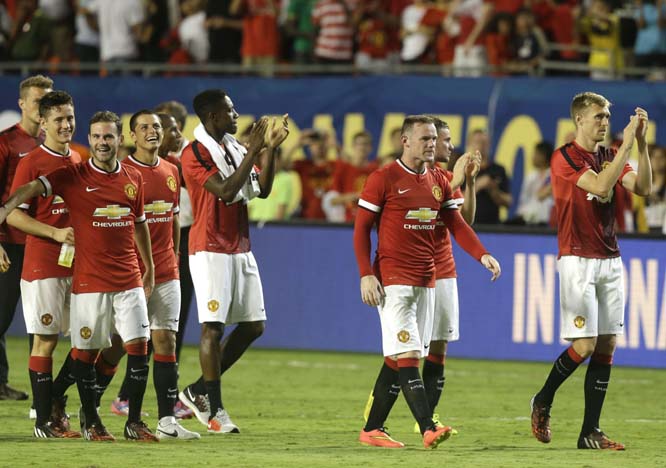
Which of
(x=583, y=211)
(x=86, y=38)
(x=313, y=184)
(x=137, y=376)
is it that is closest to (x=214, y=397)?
(x=137, y=376)

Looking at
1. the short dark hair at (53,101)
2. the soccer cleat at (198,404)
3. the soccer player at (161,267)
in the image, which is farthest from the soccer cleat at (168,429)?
the short dark hair at (53,101)

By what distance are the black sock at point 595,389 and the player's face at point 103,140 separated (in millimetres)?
3499

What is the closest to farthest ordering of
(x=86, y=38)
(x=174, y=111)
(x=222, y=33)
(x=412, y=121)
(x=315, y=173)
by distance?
1. (x=412, y=121)
2. (x=174, y=111)
3. (x=315, y=173)
4. (x=222, y=33)
5. (x=86, y=38)

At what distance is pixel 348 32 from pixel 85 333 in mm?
10942

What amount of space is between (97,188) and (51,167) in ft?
2.12

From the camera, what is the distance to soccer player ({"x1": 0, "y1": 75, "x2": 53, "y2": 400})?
10.7 metres

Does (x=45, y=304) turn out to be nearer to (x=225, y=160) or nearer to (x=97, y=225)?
(x=97, y=225)

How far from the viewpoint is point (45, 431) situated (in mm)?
9773

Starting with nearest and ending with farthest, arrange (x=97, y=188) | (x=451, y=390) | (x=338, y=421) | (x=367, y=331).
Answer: (x=97, y=188), (x=338, y=421), (x=451, y=390), (x=367, y=331)

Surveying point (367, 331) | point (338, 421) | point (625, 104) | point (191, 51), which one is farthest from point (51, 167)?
point (191, 51)

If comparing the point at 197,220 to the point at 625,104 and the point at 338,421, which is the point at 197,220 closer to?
the point at 338,421

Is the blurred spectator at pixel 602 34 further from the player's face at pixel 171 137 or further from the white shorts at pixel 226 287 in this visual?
the white shorts at pixel 226 287

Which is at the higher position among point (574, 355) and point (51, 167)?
point (51, 167)

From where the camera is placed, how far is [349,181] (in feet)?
57.7
